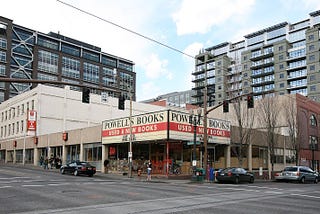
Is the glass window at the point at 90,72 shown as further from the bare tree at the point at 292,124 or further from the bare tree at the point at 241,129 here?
the bare tree at the point at 241,129

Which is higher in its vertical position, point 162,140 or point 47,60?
point 47,60

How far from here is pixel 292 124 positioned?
43.9m

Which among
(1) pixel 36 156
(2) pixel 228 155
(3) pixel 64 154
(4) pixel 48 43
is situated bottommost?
(1) pixel 36 156

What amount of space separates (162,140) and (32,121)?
29512 mm

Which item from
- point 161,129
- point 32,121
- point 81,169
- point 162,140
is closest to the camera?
point 161,129

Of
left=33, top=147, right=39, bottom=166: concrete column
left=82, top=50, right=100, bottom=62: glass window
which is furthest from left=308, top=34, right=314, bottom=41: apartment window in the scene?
left=33, top=147, right=39, bottom=166: concrete column

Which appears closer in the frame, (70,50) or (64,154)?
(64,154)

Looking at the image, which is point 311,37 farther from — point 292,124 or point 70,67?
point 70,67

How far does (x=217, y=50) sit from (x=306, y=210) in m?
135

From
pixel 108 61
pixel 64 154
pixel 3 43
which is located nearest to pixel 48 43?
pixel 3 43

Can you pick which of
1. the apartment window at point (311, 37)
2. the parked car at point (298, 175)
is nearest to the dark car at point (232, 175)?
the parked car at point (298, 175)

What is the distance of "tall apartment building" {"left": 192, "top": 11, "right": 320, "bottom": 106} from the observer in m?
102

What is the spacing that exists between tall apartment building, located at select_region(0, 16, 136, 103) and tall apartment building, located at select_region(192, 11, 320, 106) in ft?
119

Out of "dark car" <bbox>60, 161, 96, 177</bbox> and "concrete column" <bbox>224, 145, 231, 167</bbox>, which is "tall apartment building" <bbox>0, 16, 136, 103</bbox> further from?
"dark car" <bbox>60, 161, 96, 177</bbox>
